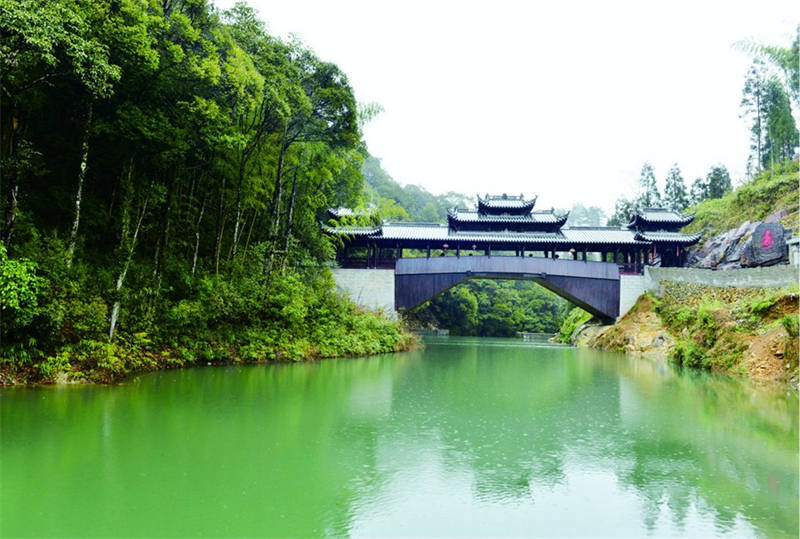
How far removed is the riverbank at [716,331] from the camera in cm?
1212

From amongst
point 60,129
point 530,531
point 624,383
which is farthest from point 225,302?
point 530,531

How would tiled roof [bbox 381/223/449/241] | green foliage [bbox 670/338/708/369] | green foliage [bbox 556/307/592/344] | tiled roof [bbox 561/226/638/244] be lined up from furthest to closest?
green foliage [bbox 556/307/592/344] → tiled roof [bbox 561/226/638/244] → tiled roof [bbox 381/223/449/241] → green foliage [bbox 670/338/708/369]

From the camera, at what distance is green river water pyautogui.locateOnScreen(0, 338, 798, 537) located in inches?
145

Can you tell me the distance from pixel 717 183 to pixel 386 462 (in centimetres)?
4504

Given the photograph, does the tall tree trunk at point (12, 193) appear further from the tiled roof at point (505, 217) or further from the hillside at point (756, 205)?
the hillside at point (756, 205)

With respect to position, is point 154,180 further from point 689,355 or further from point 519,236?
point 519,236

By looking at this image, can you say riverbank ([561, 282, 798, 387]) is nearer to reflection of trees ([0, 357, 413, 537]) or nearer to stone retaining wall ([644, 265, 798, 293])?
stone retaining wall ([644, 265, 798, 293])

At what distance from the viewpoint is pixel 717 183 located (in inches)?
1625

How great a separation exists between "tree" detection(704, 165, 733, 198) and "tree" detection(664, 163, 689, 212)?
1.78 metres

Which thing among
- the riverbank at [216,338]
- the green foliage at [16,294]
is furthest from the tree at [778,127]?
the green foliage at [16,294]

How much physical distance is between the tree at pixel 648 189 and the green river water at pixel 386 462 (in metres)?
41.1

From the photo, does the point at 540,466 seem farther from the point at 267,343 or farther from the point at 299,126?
the point at 299,126

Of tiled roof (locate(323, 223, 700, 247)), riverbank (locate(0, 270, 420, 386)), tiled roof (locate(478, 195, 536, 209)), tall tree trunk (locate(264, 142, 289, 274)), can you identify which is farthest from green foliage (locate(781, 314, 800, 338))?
tiled roof (locate(478, 195, 536, 209))

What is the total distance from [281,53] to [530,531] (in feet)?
41.9
